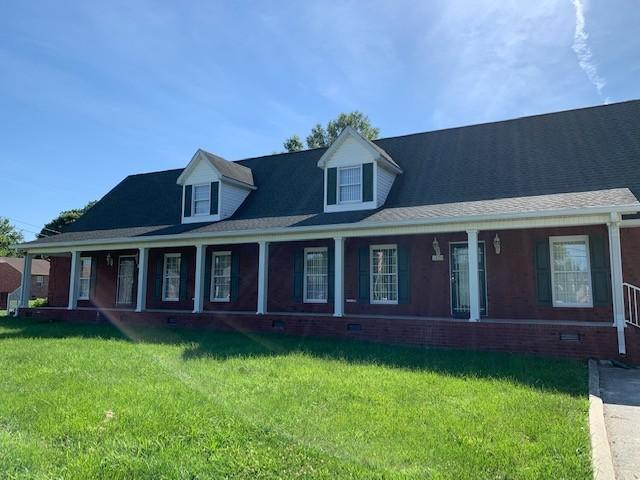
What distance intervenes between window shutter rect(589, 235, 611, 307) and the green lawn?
3167 millimetres

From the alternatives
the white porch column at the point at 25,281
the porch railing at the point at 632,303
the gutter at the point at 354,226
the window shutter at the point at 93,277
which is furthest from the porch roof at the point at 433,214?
the white porch column at the point at 25,281

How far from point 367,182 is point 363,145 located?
112cm

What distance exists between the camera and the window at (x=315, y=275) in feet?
49.5

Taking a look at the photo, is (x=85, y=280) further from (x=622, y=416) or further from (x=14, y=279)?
(x=14, y=279)

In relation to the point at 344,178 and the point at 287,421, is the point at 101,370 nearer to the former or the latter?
the point at 287,421

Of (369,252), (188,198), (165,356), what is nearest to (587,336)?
(369,252)

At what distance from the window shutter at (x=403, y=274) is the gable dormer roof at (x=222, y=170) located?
6.73 metres

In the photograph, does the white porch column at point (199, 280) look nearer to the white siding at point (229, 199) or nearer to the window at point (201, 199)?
the white siding at point (229, 199)

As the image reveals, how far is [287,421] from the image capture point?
524 centimetres

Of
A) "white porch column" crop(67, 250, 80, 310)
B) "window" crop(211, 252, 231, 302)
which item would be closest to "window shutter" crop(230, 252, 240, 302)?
"window" crop(211, 252, 231, 302)

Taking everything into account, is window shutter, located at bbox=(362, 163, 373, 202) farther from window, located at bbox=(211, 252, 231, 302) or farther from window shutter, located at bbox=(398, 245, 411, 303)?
window, located at bbox=(211, 252, 231, 302)

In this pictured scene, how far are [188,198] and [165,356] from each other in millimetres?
9234

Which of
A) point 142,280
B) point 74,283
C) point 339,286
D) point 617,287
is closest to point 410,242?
point 339,286

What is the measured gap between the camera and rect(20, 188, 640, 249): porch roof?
32.9ft
